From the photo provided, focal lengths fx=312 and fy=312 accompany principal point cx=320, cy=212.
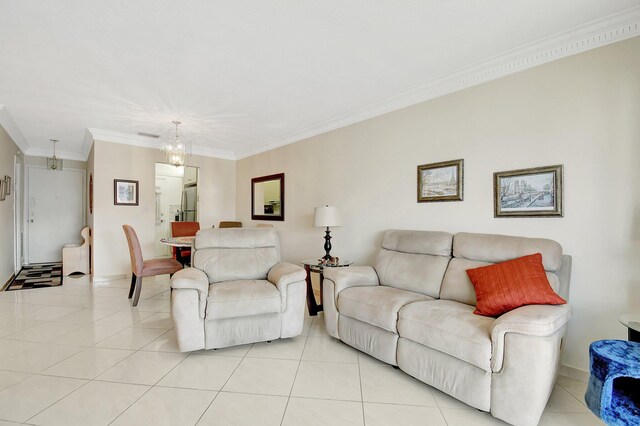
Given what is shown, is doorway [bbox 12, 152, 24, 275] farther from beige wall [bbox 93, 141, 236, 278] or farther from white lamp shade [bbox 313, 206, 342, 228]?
white lamp shade [bbox 313, 206, 342, 228]

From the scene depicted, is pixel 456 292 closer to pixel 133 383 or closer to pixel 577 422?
pixel 577 422

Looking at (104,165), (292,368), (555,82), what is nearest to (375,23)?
(555,82)

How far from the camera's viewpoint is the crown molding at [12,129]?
3.99 meters

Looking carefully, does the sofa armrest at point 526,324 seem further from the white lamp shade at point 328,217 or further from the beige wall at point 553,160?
the white lamp shade at point 328,217

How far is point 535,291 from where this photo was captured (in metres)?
1.93

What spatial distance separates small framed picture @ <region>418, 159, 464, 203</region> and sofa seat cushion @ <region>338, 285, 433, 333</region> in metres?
0.98

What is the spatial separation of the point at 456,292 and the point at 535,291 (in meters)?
0.60

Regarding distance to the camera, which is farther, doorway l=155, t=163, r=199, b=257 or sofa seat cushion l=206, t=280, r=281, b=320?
doorway l=155, t=163, r=199, b=257

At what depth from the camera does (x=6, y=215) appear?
485cm

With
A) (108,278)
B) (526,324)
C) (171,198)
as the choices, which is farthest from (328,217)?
(171,198)

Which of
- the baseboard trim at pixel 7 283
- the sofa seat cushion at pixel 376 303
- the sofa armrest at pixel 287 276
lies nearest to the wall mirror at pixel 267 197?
the sofa armrest at pixel 287 276

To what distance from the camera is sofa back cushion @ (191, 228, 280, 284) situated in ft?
10.2

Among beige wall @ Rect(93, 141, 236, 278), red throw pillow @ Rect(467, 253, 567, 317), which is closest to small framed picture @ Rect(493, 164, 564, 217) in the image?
red throw pillow @ Rect(467, 253, 567, 317)

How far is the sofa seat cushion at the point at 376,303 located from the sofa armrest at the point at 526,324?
2.21 feet
